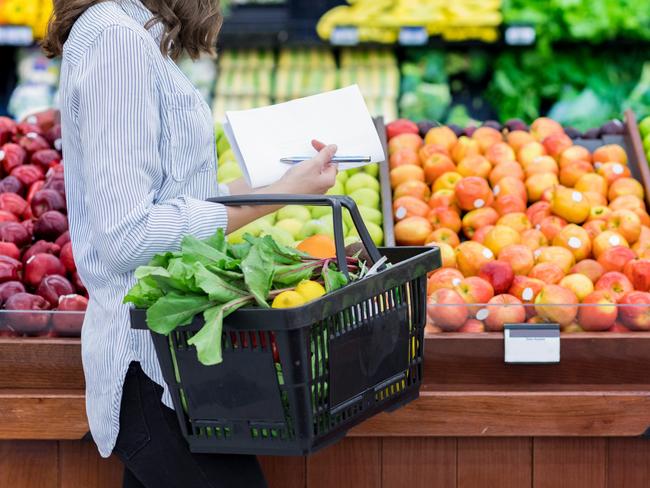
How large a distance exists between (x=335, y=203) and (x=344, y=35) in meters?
3.37

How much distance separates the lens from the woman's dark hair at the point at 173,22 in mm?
1515

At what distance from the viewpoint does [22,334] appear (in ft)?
7.03

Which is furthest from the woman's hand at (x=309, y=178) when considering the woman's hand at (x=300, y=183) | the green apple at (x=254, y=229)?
the green apple at (x=254, y=229)

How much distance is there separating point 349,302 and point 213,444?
11.2 inches

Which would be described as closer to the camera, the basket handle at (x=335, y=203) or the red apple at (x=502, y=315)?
the basket handle at (x=335, y=203)

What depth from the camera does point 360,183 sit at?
10.0 ft

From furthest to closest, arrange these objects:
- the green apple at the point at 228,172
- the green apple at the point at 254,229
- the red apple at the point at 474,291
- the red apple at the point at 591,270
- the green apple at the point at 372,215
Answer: the green apple at the point at 228,172 < the green apple at the point at 372,215 < the green apple at the point at 254,229 < the red apple at the point at 591,270 < the red apple at the point at 474,291

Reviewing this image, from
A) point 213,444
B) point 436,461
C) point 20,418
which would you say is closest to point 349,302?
point 213,444

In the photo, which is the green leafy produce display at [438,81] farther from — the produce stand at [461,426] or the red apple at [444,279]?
the produce stand at [461,426]

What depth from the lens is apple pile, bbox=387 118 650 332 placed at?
2.14m

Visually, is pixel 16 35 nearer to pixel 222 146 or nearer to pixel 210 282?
pixel 222 146

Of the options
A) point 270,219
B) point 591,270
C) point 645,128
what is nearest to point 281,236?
point 270,219

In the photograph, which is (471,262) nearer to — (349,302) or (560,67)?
(349,302)

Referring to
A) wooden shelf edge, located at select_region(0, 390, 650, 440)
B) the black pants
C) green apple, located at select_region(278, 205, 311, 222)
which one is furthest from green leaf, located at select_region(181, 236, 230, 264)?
green apple, located at select_region(278, 205, 311, 222)
